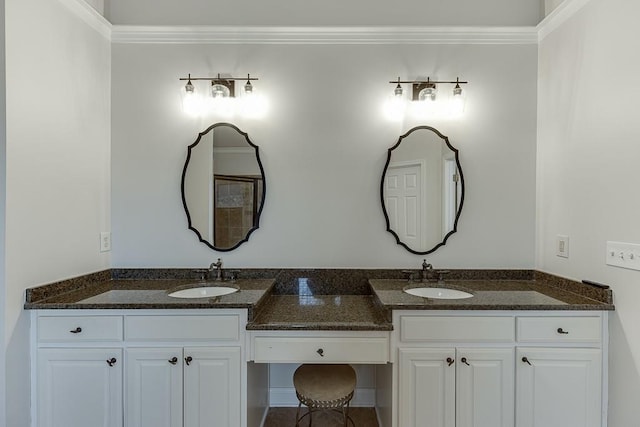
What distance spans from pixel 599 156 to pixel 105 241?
2874mm

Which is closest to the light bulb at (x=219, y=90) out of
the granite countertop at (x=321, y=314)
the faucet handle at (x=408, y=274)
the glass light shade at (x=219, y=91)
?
the glass light shade at (x=219, y=91)

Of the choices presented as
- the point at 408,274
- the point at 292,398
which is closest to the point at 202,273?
the point at 292,398

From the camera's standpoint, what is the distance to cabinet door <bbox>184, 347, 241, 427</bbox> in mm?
1628

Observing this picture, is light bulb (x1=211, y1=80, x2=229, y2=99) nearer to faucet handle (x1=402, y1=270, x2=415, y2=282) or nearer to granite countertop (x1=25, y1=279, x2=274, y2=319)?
granite countertop (x1=25, y1=279, x2=274, y2=319)

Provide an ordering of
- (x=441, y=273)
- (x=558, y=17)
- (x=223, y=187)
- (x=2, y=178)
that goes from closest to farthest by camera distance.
Answer: (x=2, y=178)
(x=558, y=17)
(x=441, y=273)
(x=223, y=187)

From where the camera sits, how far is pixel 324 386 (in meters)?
1.71

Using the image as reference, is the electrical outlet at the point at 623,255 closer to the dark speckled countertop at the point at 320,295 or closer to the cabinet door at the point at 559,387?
the dark speckled countertop at the point at 320,295

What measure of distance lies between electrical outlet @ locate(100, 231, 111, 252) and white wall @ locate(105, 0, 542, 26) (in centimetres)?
140

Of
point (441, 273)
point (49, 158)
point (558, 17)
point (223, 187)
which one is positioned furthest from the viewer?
point (223, 187)

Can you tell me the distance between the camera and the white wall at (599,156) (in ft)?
5.07

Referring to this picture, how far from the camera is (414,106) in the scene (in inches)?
87.3

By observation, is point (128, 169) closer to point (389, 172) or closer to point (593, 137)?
point (389, 172)

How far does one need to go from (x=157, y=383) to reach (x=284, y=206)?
119cm

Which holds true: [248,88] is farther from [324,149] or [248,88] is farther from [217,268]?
[217,268]
